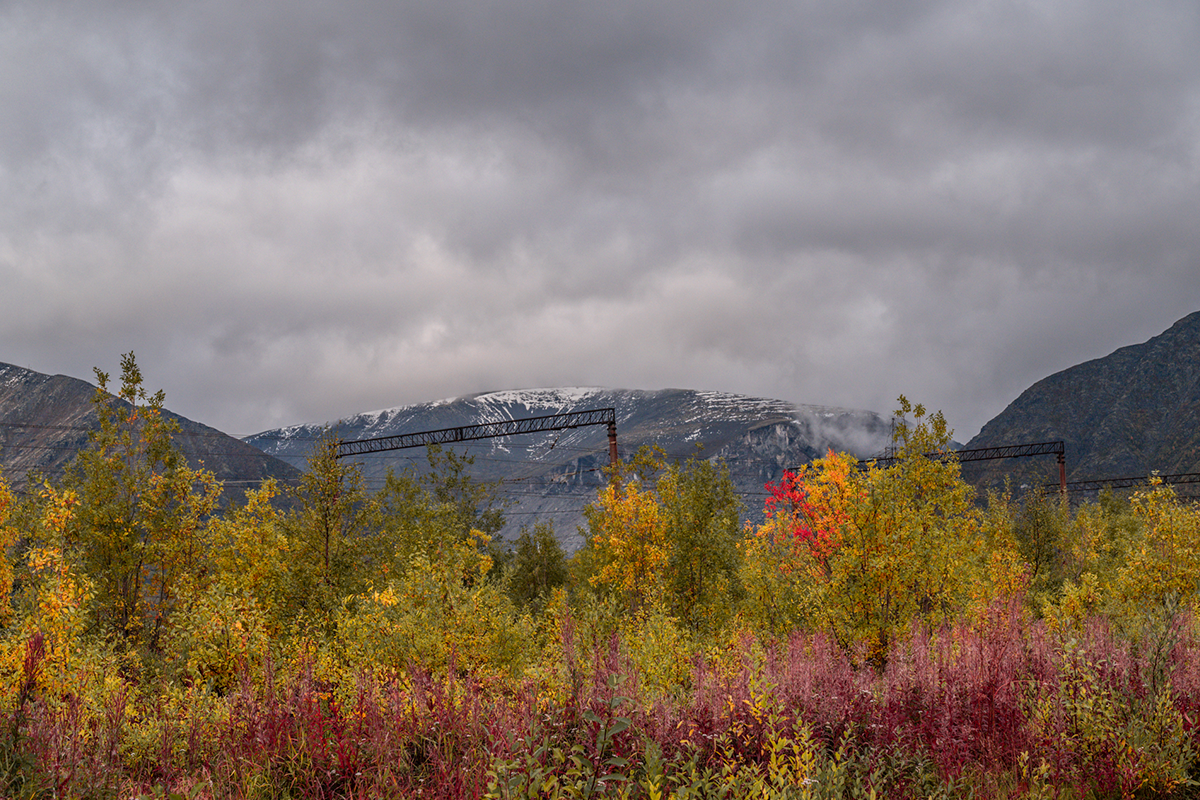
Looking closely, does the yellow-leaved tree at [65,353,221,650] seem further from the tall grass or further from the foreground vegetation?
the tall grass

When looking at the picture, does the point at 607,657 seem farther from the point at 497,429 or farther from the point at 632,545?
the point at 497,429

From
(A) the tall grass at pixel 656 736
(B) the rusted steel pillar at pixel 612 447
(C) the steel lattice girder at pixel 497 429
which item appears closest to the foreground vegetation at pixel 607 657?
(A) the tall grass at pixel 656 736

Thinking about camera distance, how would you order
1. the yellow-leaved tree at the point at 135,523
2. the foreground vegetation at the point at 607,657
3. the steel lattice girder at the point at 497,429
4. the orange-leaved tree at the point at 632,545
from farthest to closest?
the steel lattice girder at the point at 497,429
the orange-leaved tree at the point at 632,545
the yellow-leaved tree at the point at 135,523
the foreground vegetation at the point at 607,657

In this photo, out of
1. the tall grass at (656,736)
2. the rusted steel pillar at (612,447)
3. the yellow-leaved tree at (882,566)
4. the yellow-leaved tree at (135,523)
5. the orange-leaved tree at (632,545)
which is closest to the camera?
the tall grass at (656,736)

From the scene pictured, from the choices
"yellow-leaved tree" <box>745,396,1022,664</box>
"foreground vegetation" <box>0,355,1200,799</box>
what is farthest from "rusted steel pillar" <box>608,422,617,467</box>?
"yellow-leaved tree" <box>745,396,1022,664</box>

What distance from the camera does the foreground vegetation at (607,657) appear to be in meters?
5.88

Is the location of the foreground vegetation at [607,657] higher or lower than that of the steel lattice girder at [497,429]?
lower

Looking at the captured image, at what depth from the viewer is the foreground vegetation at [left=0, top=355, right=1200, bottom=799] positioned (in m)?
5.88

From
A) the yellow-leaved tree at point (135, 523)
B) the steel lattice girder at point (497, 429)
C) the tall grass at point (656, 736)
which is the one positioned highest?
the steel lattice girder at point (497, 429)

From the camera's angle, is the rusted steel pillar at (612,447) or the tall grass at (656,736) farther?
the rusted steel pillar at (612,447)

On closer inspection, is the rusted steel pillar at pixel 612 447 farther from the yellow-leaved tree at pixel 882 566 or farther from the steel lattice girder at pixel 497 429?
the yellow-leaved tree at pixel 882 566

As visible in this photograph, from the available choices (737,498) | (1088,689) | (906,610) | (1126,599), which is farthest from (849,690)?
(737,498)

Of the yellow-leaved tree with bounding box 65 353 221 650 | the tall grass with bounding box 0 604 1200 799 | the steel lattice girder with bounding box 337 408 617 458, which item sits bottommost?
the tall grass with bounding box 0 604 1200 799

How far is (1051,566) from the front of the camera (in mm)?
39750
